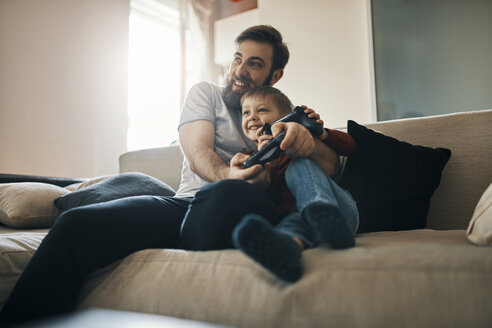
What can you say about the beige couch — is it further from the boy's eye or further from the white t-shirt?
the boy's eye

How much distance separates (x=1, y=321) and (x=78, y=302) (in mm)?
143

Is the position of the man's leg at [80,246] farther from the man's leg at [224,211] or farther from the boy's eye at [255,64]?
the boy's eye at [255,64]

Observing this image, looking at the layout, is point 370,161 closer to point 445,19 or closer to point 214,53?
point 445,19

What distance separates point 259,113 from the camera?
1.17 m

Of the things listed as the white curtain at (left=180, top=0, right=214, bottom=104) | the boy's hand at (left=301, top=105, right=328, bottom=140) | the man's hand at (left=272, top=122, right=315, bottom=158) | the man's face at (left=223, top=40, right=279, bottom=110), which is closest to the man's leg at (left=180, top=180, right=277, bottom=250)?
the man's hand at (left=272, top=122, right=315, bottom=158)

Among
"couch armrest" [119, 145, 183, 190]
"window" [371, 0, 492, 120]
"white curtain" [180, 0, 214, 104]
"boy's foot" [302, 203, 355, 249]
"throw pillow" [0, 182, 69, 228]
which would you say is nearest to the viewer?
"boy's foot" [302, 203, 355, 249]

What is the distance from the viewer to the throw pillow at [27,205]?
1.54 meters

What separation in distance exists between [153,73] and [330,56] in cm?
201

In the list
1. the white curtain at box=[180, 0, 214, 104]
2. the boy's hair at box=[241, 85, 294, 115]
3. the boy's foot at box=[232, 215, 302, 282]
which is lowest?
the boy's foot at box=[232, 215, 302, 282]

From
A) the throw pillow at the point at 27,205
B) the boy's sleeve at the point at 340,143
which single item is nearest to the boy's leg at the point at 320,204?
the boy's sleeve at the point at 340,143

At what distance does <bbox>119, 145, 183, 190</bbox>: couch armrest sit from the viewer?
2.00 m

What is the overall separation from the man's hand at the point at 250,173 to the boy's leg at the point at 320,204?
8cm


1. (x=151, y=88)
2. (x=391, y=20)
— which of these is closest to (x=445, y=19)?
(x=391, y=20)

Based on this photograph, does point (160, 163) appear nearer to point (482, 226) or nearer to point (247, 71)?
point (247, 71)
